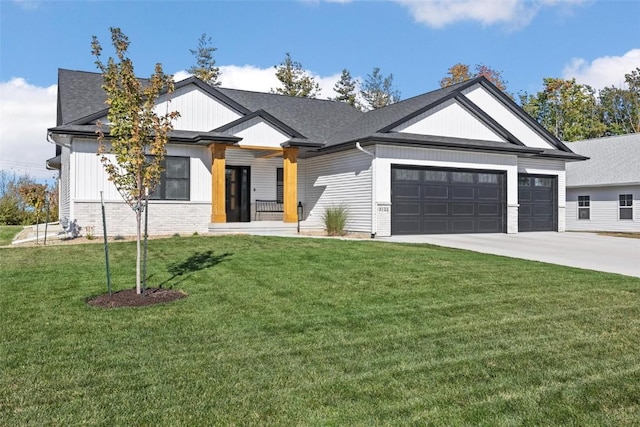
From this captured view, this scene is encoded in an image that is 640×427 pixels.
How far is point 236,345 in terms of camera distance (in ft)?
17.3

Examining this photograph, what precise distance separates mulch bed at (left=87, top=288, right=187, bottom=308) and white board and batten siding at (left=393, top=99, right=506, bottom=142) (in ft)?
39.9

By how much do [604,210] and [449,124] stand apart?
480 inches

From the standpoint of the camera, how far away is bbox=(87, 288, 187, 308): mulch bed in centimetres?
705

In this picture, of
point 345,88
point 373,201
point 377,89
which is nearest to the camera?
point 373,201

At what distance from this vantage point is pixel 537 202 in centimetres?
2164

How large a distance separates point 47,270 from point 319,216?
11.7 metres

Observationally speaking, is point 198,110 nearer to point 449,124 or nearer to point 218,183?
point 218,183

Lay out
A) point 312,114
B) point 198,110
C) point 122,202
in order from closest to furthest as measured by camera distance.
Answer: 1. point 122,202
2. point 198,110
3. point 312,114

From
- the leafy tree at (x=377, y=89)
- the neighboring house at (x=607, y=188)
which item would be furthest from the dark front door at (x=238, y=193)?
the leafy tree at (x=377, y=89)

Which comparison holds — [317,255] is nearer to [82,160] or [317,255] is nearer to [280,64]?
[82,160]

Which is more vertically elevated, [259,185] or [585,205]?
[259,185]

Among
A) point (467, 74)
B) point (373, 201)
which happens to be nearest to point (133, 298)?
point (373, 201)

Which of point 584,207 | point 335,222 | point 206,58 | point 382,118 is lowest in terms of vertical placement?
point 335,222

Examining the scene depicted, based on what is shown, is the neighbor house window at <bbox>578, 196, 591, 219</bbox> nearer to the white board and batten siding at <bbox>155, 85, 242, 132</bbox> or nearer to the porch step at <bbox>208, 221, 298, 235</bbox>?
the porch step at <bbox>208, 221, 298, 235</bbox>
